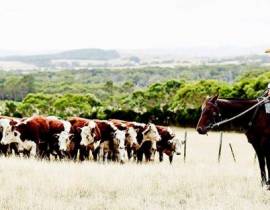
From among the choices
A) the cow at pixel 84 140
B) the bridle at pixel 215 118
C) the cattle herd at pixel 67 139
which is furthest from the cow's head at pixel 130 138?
the bridle at pixel 215 118

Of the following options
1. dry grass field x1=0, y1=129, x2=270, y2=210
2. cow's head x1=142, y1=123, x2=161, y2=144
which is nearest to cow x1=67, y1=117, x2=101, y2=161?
cow's head x1=142, y1=123, x2=161, y2=144

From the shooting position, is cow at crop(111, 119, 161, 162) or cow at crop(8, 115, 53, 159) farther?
cow at crop(111, 119, 161, 162)

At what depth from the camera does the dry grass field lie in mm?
10594

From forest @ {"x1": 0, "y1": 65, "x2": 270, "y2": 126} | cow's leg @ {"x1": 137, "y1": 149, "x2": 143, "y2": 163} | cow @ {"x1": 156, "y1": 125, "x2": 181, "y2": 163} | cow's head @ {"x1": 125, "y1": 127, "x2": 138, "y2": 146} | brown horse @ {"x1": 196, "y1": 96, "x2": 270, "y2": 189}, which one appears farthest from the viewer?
forest @ {"x1": 0, "y1": 65, "x2": 270, "y2": 126}

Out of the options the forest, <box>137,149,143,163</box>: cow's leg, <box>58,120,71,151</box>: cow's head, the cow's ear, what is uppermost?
the cow's ear

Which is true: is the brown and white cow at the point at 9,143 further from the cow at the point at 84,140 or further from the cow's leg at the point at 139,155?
the cow's leg at the point at 139,155

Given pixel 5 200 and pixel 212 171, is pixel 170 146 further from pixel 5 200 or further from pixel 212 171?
pixel 5 200

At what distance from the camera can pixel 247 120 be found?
12656 millimetres

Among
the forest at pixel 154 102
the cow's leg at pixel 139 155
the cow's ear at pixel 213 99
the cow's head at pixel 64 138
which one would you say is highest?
the cow's ear at pixel 213 99

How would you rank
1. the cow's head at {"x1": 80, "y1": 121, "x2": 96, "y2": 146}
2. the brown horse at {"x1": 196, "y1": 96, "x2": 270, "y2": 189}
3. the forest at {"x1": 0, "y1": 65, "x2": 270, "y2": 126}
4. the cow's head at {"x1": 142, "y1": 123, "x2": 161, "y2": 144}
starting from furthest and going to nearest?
the forest at {"x1": 0, "y1": 65, "x2": 270, "y2": 126} < the cow's head at {"x1": 142, "y1": 123, "x2": 161, "y2": 144} < the cow's head at {"x1": 80, "y1": 121, "x2": 96, "y2": 146} < the brown horse at {"x1": 196, "y1": 96, "x2": 270, "y2": 189}

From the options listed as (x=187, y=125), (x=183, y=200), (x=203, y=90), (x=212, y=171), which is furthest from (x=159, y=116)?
(x=183, y=200)

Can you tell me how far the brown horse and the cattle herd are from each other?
9798 mm

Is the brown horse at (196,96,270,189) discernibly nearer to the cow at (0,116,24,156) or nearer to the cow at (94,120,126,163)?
the cow at (94,120,126,163)

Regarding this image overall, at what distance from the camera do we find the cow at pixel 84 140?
22.9 m
